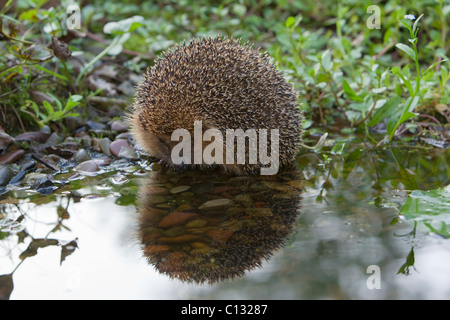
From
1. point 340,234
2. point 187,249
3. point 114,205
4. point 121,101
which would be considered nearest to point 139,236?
point 187,249

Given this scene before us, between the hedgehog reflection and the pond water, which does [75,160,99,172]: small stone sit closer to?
the pond water

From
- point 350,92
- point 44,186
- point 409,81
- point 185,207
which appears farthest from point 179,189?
point 409,81

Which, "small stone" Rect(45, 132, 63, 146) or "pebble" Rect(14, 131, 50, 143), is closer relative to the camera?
"pebble" Rect(14, 131, 50, 143)

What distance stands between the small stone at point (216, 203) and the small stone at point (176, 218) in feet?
0.60

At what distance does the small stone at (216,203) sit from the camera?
12.4ft

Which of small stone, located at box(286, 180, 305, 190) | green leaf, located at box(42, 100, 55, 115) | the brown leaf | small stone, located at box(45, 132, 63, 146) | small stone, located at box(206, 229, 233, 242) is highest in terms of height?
the brown leaf

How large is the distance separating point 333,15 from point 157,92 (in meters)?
6.45

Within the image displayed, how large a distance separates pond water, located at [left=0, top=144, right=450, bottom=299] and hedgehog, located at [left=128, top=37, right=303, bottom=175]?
242 millimetres

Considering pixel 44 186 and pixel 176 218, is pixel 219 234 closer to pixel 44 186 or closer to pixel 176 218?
pixel 176 218

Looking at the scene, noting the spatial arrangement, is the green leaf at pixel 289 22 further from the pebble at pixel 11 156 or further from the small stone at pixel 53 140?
the pebble at pixel 11 156

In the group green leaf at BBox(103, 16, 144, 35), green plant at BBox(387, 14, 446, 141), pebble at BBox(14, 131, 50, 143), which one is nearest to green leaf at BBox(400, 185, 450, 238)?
green plant at BBox(387, 14, 446, 141)

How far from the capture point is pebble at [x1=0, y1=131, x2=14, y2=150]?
4.80 m

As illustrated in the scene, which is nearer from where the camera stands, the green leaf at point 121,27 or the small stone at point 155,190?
the small stone at point 155,190

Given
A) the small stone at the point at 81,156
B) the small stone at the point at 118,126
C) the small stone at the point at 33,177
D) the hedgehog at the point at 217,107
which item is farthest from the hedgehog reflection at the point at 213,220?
the small stone at the point at 118,126
